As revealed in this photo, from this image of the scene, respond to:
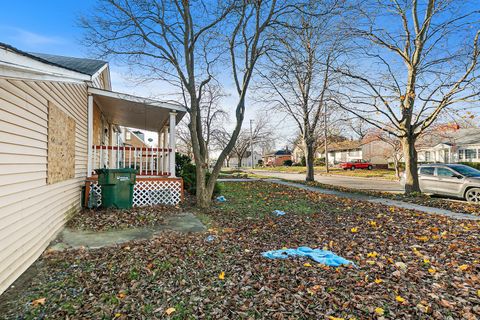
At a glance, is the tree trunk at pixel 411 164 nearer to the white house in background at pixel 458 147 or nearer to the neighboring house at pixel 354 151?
the white house in background at pixel 458 147

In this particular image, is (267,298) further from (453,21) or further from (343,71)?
(453,21)

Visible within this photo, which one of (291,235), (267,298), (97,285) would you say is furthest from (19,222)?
(291,235)

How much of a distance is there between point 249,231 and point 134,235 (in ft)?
7.46

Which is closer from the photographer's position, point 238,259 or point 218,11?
point 238,259

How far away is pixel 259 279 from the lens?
129 inches

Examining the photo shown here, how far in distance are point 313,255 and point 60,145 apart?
5290 millimetres

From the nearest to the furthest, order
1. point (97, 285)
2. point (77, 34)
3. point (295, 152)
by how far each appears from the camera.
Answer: point (97, 285) < point (77, 34) < point (295, 152)

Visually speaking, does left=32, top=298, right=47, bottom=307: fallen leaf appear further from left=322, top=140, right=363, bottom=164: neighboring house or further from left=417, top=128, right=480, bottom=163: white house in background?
left=322, top=140, right=363, bottom=164: neighboring house

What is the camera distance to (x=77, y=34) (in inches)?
347

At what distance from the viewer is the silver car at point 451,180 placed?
9.44 m

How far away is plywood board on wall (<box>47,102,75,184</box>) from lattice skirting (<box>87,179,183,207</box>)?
47.8 inches

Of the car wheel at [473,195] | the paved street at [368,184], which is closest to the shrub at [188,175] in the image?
the car wheel at [473,195]

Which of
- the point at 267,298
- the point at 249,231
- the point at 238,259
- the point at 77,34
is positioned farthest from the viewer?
the point at 77,34

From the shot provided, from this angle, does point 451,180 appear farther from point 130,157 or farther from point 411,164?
point 130,157
